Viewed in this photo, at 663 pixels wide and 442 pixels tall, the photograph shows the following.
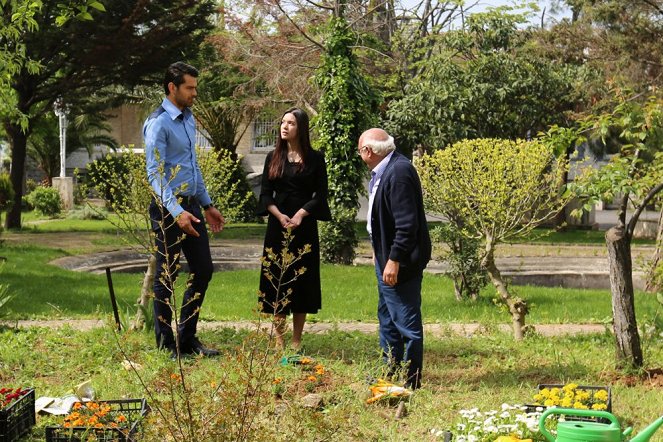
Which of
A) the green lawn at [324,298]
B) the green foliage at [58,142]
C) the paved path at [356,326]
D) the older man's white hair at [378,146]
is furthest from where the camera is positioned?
the green foliage at [58,142]

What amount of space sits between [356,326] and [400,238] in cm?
332

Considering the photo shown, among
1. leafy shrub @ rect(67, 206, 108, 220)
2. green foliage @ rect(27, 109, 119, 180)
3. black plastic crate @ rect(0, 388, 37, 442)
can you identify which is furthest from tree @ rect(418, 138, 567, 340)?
green foliage @ rect(27, 109, 119, 180)

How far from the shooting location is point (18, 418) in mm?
4676

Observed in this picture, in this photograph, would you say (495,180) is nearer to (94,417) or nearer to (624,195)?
(624,195)

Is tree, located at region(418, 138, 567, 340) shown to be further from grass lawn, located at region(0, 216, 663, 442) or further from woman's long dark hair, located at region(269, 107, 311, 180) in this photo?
woman's long dark hair, located at region(269, 107, 311, 180)

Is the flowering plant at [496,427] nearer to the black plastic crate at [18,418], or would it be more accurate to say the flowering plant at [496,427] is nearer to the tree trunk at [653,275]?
the black plastic crate at [18,418]

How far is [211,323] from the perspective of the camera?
9.05m

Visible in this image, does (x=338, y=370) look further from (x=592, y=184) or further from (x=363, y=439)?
(x=592, y=184)

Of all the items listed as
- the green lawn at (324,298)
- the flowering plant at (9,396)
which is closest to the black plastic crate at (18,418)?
the flowering plant at (9,396)

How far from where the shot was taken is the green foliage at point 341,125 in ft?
53.4

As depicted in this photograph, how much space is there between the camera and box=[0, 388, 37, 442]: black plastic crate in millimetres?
4480

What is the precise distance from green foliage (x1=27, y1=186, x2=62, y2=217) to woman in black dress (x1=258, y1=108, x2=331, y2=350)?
25500mm


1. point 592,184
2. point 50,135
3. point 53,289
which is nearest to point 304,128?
point 592,184

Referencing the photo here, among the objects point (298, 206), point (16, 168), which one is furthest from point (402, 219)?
point (16, 168)
